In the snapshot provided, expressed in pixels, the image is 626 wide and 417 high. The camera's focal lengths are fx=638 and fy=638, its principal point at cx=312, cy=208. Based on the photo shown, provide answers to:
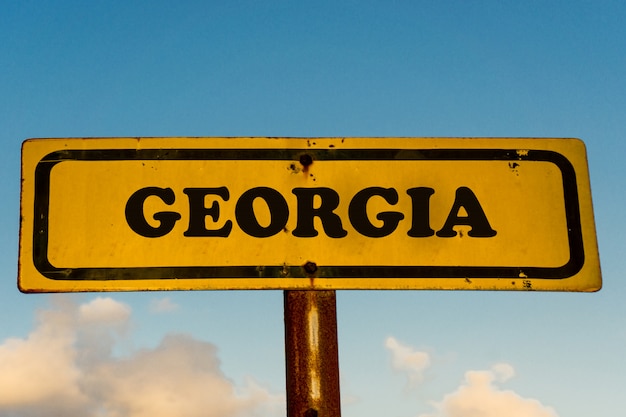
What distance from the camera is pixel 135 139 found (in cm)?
217

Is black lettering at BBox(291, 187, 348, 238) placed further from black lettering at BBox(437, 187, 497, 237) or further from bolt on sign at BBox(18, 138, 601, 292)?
black lettering at BBox(437, 187, 497, 237)

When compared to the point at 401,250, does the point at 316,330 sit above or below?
below

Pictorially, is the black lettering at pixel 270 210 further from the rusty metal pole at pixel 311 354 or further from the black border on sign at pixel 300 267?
the rusty metal pole at pixel 311 354

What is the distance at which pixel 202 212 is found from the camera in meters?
2.09


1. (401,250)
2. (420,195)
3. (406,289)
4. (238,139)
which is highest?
(238,139)

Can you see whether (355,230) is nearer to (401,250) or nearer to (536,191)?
(401,250)

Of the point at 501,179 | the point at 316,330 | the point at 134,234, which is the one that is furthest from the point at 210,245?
the point at 501,179

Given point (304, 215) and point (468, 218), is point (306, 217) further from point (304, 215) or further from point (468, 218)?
point (468, 218)

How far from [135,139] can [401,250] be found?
0.97m

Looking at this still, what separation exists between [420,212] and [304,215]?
39cm

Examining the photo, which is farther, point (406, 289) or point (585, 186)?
point (585, 186)

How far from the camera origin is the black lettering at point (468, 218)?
210 cm

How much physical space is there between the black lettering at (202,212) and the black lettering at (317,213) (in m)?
0.23

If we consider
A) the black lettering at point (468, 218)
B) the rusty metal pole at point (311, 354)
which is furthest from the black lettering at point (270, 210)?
the black lettering at point (468, 218)
